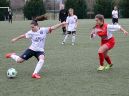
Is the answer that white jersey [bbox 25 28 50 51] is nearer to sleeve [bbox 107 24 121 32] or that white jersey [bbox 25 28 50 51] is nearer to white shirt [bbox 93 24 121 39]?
white shirt [bbox 93 24 121 39]

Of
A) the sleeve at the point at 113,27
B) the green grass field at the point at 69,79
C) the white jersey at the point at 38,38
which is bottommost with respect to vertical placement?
the green grass field at the point at 69,79

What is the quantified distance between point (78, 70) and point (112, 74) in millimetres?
1109

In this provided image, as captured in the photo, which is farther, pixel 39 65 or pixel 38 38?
pixel 38 38

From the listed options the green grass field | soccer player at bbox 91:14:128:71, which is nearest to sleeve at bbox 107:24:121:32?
soccer player at bbox 91:14:128:71

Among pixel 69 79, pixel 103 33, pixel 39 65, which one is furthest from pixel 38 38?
pixel 103 33

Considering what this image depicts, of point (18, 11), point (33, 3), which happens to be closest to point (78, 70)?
point (33, 3)

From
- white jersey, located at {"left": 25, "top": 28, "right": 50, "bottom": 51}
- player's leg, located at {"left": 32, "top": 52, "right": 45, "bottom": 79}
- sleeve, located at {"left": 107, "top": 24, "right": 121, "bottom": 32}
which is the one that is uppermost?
sleeve, located at {"left": 107, "top": 24, "right": 121, "bottom": 32}

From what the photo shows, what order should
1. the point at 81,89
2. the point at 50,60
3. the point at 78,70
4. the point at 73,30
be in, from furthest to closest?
the point at 73,30 → the point at 50,60 → the point at 78,70 → the point at 81,89

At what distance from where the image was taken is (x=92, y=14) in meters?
70.6

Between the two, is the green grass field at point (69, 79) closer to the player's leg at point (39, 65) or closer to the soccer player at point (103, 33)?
the player's leg at point (39, 65)

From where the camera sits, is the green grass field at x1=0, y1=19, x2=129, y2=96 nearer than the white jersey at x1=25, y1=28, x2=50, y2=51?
Yes

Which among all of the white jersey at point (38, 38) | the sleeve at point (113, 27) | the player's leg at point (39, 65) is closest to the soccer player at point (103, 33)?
the sleeve at point (113, 27)

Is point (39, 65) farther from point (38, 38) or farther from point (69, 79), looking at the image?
point (69, 79)

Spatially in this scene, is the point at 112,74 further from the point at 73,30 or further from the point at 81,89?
the point at 73,30
